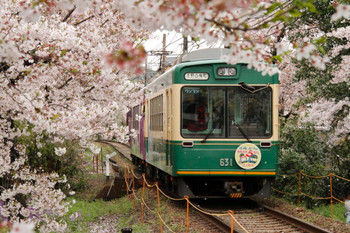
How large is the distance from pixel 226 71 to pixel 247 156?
5.46 ft

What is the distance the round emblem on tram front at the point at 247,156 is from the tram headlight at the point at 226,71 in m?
1.37

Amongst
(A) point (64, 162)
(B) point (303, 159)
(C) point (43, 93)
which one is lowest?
(A) point (64, 162)

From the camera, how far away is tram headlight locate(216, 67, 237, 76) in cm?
998

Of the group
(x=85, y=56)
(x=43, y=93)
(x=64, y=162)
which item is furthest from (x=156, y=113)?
(x=43, y=93)

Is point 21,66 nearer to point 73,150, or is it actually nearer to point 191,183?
point 191,183

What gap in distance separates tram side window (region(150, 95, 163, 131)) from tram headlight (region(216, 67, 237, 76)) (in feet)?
7.02

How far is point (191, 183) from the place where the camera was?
1070 cm

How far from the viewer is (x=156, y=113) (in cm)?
1273

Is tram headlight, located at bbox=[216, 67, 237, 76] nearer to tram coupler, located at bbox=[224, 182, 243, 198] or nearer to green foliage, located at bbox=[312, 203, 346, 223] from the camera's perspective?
tram coupler, located at bbox=[224, 182, 243, 198]

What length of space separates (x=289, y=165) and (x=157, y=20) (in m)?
10.5

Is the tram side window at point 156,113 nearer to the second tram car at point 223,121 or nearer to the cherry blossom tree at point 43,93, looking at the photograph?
the second tram car at point 223,121

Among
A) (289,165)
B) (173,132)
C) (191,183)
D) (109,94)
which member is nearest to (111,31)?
(109,94)

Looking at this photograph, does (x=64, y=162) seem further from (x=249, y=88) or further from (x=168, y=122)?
(x=249, y=88)

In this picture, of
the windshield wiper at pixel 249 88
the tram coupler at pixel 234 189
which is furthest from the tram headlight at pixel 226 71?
the tram coupler at pixel 234 189
